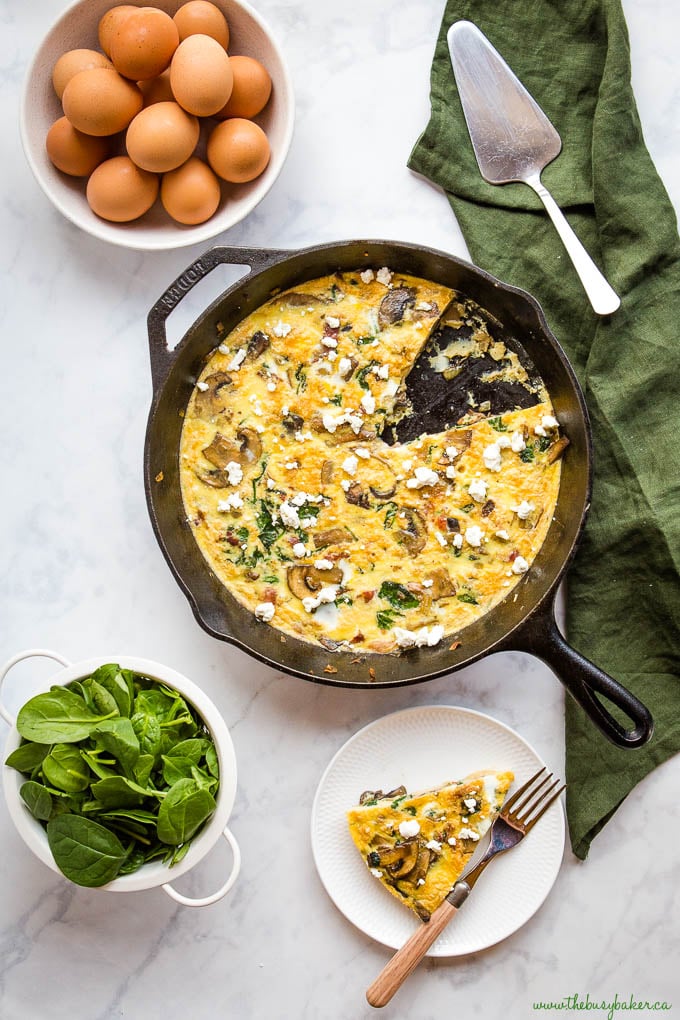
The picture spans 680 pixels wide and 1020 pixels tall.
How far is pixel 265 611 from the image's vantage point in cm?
304

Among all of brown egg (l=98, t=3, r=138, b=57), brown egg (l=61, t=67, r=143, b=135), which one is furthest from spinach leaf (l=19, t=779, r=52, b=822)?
brown egg (l=98, t=3, r=138, b=57)

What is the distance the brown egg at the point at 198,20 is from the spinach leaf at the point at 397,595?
195 centimetres

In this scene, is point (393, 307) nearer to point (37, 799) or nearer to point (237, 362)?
point (237, 362)

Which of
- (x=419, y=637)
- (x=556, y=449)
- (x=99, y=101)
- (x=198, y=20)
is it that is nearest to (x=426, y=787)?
(x=419, y=637)

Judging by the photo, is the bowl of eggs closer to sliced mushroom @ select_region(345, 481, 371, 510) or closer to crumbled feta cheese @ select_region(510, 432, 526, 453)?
sliced mushroom @ select_region(345, 481, 371, 510)

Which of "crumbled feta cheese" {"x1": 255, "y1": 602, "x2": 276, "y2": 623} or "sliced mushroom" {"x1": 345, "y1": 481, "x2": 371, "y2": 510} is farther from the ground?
"sliced mushroom" {"x1": 345, "y1": 481, "x2": 371, "y2": 510}

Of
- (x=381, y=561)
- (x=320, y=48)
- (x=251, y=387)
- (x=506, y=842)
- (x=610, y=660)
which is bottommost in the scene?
(x=506, y=842)

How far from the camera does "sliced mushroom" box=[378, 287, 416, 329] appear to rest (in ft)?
10.2

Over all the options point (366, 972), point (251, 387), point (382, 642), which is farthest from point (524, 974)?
point (251, 387)

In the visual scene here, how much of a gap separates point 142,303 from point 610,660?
84.2 inches

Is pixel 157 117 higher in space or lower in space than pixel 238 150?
higher

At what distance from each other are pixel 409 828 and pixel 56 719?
1.25 m

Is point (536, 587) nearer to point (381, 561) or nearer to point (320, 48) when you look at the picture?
point (381, 561)

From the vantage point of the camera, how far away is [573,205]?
3094 mm
